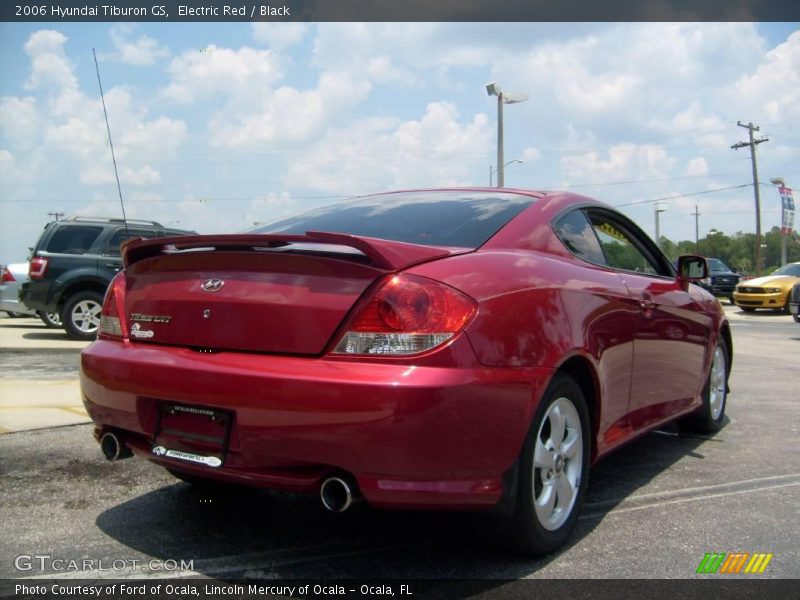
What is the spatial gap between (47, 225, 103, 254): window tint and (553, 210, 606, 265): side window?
9584 mm

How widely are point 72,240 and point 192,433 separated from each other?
982 cm

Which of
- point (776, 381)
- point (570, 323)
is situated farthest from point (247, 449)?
point (776, 381)

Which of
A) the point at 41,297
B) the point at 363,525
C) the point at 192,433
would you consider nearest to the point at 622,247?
the point at 363,525

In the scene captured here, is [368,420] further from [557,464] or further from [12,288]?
[12,288]

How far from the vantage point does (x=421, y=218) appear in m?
3.36

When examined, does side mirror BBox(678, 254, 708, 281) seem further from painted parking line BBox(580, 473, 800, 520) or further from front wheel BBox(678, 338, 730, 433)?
painted parking line BBox(580, 473, 800, 520)

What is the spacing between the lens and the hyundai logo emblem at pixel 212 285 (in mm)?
2805

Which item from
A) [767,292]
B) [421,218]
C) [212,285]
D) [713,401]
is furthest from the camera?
[767,292]

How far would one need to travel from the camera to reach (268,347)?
2646 millimetres

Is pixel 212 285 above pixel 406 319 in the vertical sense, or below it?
above

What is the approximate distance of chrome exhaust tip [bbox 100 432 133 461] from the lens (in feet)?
9.97

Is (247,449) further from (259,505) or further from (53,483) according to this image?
(53,483)

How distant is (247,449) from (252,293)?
0.54m

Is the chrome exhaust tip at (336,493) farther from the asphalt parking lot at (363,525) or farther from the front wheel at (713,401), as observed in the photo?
the front wheel at (713,401)
